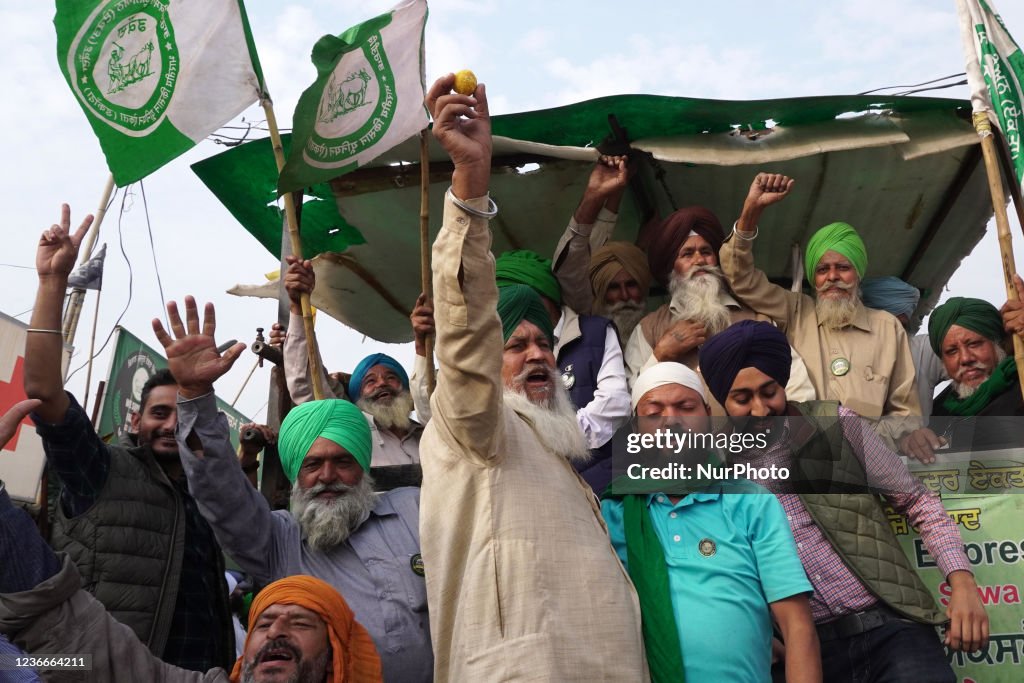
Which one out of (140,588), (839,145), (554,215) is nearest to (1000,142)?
(839,145)

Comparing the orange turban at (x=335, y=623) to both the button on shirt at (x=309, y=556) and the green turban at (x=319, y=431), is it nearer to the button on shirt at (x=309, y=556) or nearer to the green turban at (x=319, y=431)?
the button on shirt at (x=309, y=556)

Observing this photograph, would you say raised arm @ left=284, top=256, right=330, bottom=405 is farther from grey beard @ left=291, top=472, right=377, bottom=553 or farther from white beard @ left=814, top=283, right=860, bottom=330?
white beard @ left=814, top=283, right=860, bottom=330

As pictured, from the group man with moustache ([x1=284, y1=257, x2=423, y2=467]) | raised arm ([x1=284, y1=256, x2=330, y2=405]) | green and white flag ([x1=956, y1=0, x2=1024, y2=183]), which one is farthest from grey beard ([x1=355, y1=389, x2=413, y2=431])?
green and white flag ([x1=956, y1=0, x2=1024, y2=183])

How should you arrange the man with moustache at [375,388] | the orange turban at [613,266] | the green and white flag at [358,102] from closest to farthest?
1. the green and white flag at [358,102]
2. the man with moustache at [375,388]
3. the orange turban at [613,266]

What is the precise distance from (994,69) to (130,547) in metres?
4.39

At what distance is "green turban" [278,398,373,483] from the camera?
12.4 feet

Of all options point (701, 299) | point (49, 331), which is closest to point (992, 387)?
point (701, 299)

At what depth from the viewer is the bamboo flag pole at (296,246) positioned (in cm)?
466

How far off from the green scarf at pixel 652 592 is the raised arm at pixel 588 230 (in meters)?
2.00

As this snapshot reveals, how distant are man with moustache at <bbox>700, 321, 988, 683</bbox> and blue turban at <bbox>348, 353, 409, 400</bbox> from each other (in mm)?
2040

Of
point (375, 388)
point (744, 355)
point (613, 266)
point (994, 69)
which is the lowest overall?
point (744, 355)

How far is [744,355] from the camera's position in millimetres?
3619

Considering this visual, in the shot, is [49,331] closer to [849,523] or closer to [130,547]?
[130,547]

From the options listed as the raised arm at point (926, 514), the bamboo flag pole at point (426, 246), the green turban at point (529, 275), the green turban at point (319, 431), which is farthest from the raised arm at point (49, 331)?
the raised arm at point (926, 514)
